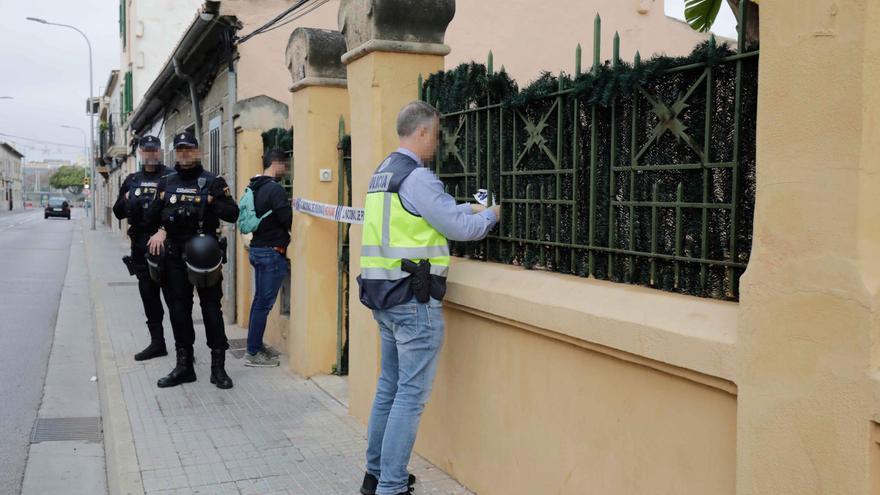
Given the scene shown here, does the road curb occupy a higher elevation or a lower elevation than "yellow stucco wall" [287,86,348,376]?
lower

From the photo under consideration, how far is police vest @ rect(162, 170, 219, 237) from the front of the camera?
6.65 meters

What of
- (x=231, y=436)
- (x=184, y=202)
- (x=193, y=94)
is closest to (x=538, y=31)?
(x=193, y=94)

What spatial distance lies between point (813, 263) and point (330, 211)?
445 centimetres

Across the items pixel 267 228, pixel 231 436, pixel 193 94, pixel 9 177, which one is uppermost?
pixel 9 177

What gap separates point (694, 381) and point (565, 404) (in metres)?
0.82

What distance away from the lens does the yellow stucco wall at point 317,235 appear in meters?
6.89

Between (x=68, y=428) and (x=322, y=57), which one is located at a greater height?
(x=322, y=57)

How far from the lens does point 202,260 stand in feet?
21.6

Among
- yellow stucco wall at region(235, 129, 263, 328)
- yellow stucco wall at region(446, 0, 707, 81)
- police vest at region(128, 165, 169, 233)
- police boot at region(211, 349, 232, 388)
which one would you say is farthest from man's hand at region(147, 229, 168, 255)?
yellow stucco wall at region(446, 0, 707, 81)

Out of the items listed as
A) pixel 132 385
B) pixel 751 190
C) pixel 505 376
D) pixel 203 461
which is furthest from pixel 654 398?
pixel 132 385

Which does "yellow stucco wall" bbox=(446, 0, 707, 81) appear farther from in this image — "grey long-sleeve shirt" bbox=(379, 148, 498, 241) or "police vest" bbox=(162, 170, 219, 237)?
"grey long-sleeve shirt" bbox=(379, 148, 498, 241)

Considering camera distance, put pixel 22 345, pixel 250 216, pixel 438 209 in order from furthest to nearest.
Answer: pixel 22 345 < pixel 250 216 < pixel 438 209

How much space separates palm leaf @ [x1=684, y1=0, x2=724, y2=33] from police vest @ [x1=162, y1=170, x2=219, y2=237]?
393 centimetres

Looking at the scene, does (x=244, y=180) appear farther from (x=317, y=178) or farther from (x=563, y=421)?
(x=563, y=421)
